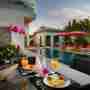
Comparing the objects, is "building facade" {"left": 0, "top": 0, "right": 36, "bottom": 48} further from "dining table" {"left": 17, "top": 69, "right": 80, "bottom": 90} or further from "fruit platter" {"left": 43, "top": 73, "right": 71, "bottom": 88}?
"fruit platter" {"left": 43, "top": 73, "right": 71, "bottom": 88}

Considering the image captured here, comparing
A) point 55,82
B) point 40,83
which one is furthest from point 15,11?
point 55,82

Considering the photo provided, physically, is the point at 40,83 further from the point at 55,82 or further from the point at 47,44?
the point at 47,44

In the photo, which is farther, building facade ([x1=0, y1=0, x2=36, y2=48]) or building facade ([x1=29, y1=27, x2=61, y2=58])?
building facade ([x1=29, y1=27, x2=61, y2=58])

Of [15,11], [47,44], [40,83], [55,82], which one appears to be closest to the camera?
[55,82]

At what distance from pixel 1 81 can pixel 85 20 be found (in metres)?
13.0

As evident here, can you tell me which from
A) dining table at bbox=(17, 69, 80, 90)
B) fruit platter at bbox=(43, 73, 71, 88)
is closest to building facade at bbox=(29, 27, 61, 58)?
dining table at bbox=(17, 69, 80, 90)

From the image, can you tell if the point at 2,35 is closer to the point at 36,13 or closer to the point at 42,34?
the point at 36,13

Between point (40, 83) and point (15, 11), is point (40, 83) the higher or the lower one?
the lower one

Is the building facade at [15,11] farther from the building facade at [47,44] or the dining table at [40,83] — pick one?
the dining table at [40,83]

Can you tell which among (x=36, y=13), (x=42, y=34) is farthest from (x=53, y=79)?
(x=42, y=34)

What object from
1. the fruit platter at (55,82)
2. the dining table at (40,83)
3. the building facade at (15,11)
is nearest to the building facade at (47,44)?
the building facade at (15,11)

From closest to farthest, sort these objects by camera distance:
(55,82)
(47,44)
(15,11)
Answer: (55,82), (15,11), (47,44)

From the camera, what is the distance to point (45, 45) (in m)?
8.23

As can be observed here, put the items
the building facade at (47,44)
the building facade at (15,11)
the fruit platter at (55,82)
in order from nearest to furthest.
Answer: the fruit platter at (55,82)
the building facade at (15,11)
the building facade at (47,44)
